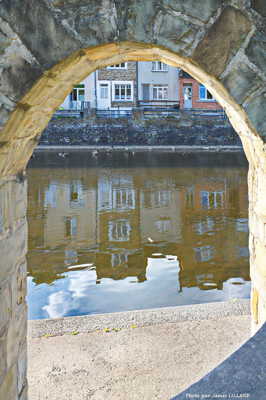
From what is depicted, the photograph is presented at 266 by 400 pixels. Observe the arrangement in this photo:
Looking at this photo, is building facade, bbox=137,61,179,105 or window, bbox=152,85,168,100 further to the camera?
window, bbox=152,85,168,100

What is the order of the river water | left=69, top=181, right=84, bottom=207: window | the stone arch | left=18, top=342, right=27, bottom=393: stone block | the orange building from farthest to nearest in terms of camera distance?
1. the orange building
2. left=69, top=181, right=84, bottom=207: window
3. the river water
4. left=18, top=342, right=27, bottom=393: stone block
5. the stone arch

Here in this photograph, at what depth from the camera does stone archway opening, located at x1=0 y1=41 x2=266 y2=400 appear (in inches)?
89.7

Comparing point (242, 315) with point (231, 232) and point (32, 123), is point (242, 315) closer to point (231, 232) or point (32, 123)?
point (32, 123)

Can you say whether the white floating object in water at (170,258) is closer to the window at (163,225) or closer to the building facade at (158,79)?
the window at (163,225)

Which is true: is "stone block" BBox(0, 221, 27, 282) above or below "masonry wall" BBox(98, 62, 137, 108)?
below

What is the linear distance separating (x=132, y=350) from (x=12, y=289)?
2229 mm

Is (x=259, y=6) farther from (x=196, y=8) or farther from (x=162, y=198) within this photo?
(x=162, y=198)

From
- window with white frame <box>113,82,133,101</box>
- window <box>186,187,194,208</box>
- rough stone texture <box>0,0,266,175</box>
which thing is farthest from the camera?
window with white frame <box>113,82,133,101</box>

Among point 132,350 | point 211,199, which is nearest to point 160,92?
point 211,199

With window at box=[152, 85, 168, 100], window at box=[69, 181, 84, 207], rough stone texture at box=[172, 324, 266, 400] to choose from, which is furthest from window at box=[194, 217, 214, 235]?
window at box=[152, 85, 168, 100]

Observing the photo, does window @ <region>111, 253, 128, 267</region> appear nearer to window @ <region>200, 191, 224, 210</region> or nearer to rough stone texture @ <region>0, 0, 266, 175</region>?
window @ <region>200, 191, 224, 210</region>

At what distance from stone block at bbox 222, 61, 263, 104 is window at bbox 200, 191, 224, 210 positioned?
1203 cm

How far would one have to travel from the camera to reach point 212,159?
94.3 ft

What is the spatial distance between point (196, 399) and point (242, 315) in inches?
165
